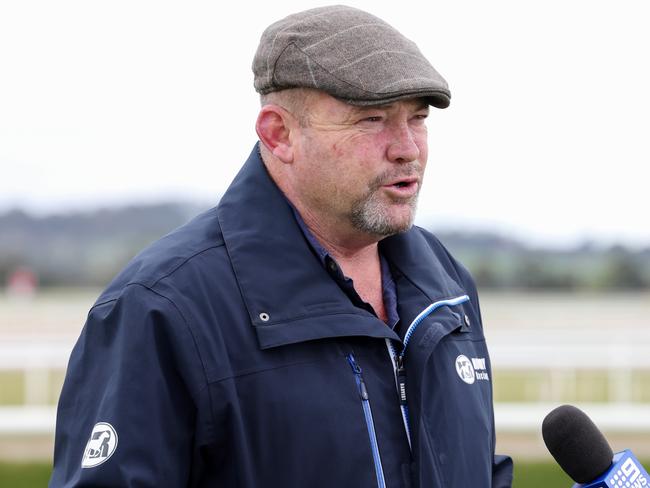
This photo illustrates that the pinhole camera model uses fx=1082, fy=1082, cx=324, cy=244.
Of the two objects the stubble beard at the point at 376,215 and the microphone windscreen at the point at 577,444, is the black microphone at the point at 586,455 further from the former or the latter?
the stubble beard at the point at 376,215

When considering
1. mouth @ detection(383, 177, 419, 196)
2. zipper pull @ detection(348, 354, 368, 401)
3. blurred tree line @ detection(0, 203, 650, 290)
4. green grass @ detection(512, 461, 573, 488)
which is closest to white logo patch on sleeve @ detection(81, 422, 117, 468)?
zipper pull @ detection(348, 354, 368, 401)

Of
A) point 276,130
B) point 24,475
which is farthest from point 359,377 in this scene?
point 24,475

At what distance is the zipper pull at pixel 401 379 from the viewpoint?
207 centimetres

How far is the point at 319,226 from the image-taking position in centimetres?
221

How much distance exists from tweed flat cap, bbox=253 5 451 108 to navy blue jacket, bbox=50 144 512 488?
0.23 metres

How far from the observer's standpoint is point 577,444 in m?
1.94

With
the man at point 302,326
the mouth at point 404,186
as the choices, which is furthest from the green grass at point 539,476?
the mouth at point 404,186

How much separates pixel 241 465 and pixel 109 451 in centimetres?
23

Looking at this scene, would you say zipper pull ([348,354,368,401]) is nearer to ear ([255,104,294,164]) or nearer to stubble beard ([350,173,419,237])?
stubble beard ([350,173,419,237])

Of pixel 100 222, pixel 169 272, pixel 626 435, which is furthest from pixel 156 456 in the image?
pixel 100 222

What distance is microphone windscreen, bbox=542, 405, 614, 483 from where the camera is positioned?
1881 mm

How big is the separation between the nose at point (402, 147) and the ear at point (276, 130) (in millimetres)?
212

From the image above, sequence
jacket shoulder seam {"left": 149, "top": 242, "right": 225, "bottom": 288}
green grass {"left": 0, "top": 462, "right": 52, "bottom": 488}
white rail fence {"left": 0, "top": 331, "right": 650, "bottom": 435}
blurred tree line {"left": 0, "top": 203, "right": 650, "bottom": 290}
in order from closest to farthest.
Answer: jacket shoulder seam {"left": 149, "top": 242, "right": 225, "bottom": 288}, green grass {"left": 0, "top": 462, "right": 52, "bottom": 488}, white rail fence {"left": 0, "top": 331, "right": 650, "bottom": 435}, blurred tree line {"left": 0, "top": 203, "right": 650, "bottom": 290}

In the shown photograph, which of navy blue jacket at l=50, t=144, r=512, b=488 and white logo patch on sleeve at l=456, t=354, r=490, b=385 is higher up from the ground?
navy blue jacket at l=50, t=144, r=512, b=488
